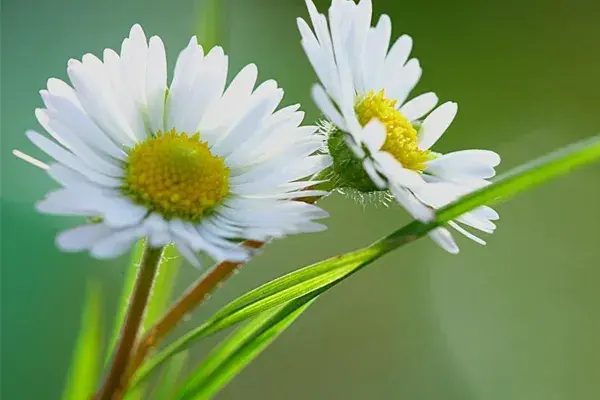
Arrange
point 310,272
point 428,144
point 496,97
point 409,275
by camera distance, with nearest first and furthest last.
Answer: point 310,272 → point 428,144 → point 409,275 → point 496,97

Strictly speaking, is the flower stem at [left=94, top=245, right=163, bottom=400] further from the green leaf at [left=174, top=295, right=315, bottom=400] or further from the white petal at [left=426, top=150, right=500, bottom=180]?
the white petal at [left=426, top=150, right=500, bottom=180]

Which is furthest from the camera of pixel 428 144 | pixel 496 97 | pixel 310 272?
pixel 496 97

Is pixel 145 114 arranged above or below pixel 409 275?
above

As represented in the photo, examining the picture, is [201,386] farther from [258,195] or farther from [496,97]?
[496,97]

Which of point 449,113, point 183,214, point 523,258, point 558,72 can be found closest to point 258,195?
point 183,214

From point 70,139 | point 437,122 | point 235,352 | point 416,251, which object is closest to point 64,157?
point 70,139

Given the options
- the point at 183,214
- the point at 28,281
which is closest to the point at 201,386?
the point at 183,214

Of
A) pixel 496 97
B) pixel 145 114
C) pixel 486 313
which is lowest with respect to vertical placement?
pixel 486 313

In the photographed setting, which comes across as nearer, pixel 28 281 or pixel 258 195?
pixel 258 195

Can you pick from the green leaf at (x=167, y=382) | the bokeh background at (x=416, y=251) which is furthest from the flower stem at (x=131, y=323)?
the bokeh background at (x=416, y=251)
